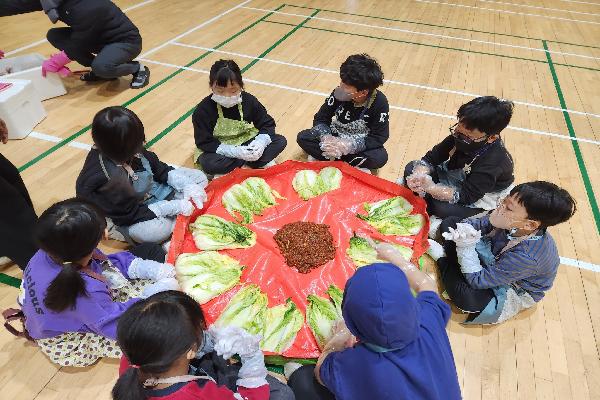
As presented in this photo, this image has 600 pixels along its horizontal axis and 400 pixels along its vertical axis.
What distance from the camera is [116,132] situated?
2.25m

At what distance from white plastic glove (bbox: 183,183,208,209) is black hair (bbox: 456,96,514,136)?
1870mm

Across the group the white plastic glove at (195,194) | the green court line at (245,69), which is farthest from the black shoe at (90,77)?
the white plastic glove at (195,194)

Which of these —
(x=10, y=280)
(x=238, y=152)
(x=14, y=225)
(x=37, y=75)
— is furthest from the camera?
(x=37, y=75)

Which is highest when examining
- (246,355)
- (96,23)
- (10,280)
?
(96,23)

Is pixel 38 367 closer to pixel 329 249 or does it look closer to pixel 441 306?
pixel 329 249

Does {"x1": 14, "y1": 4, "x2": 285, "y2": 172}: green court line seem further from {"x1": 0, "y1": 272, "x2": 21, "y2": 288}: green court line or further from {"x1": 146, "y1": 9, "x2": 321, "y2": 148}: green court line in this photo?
{"x1": 0, "y1": 272, "x2": 21, "y2": 288}: green court line

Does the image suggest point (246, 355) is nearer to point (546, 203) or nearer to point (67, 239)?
point (67, 239)

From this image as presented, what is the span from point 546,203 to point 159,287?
2119 millimetres

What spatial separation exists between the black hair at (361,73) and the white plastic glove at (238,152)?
942mm

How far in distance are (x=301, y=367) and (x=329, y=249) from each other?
2.73ft

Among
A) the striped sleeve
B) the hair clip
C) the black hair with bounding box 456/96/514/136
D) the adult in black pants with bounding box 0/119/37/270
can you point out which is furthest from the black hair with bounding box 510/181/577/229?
the adult in black pants with bounding box 0/119/37/270

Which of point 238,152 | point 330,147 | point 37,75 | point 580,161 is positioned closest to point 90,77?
point 37,75

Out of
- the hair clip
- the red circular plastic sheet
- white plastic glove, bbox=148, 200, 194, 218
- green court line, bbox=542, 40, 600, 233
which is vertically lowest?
green court line, bbox=542, 40, 600, 233

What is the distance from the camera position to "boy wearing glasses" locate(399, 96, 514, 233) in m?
2.50
